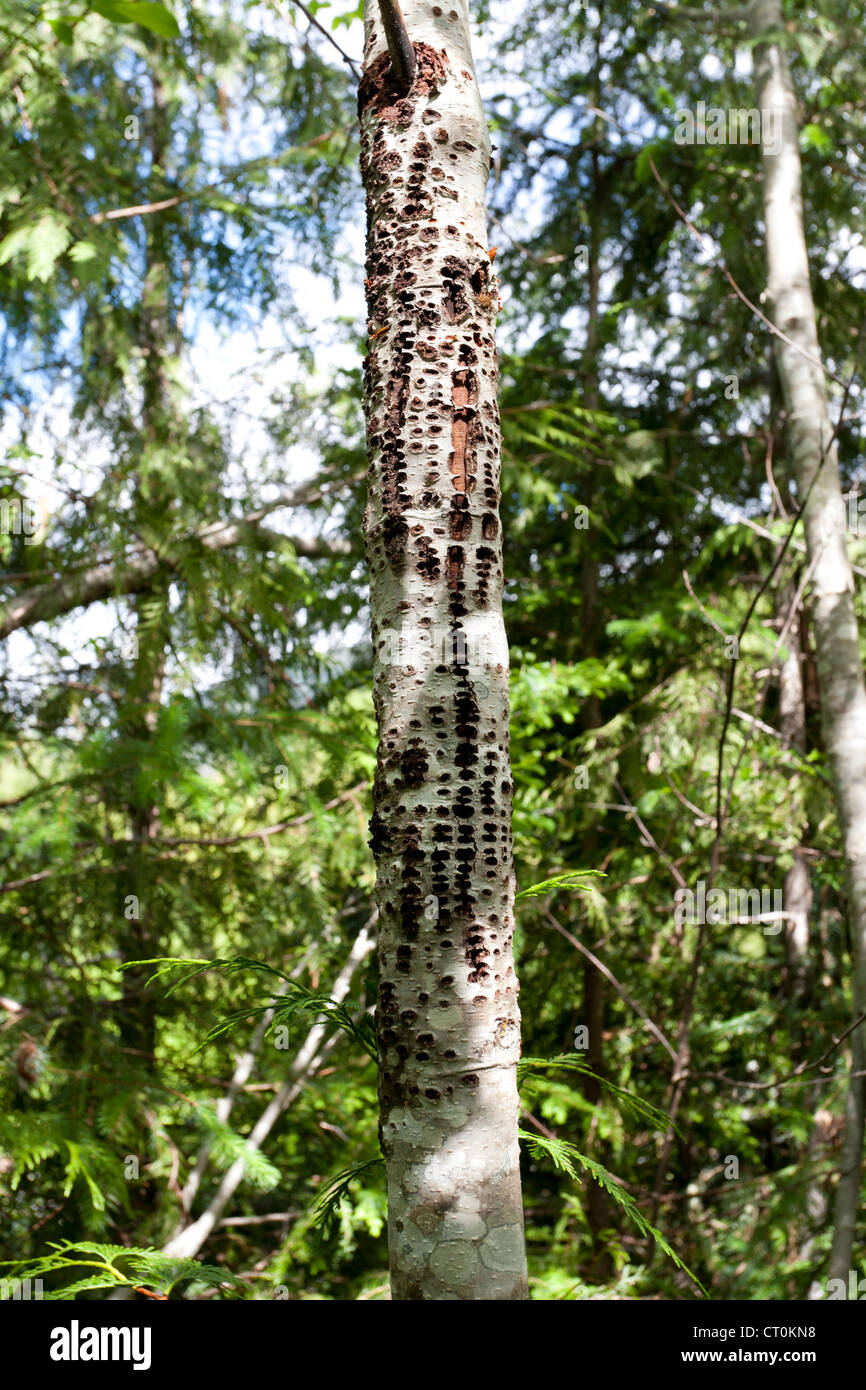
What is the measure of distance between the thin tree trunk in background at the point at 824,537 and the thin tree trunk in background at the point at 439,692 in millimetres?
1957

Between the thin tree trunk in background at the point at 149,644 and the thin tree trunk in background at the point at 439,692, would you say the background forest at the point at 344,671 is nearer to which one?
the thin tree trunk in background at the point at 149,644

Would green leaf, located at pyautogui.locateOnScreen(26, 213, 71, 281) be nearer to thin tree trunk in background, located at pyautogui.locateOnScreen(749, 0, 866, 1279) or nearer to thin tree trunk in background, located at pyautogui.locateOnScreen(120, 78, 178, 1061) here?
thin tree trunk in background, located at pyautogui.locateOnScreen(120, 78, 178, 1061)

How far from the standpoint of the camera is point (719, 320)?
20.4 ft

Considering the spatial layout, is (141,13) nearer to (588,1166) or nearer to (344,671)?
(588,1166)

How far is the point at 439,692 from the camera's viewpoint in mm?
1315

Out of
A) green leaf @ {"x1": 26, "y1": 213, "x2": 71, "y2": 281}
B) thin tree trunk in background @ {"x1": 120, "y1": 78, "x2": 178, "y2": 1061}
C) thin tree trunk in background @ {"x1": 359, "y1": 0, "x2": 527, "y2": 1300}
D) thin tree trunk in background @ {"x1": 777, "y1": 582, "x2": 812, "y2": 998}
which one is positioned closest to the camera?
thin tree trunk in background @ {"x1": 359, "y1": 0, "x2": 527, "y2": 1300}

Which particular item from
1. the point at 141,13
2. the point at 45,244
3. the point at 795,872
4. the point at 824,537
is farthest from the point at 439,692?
the point at 795,872

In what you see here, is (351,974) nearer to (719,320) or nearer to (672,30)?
(719,320)

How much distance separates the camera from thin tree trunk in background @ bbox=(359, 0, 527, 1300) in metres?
1.21

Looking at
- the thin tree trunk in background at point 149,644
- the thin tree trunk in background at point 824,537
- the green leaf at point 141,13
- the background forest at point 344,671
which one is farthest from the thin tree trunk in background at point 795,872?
the green leaf at point 141,13

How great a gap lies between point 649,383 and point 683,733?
260cm

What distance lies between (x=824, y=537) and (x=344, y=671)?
2314mm

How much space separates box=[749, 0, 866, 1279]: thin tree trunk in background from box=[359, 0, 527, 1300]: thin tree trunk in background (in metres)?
1.96

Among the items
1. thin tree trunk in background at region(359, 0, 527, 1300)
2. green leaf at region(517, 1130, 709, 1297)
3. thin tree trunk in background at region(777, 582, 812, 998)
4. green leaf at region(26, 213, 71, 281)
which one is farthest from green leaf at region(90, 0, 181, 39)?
thin tree trunk in background at region(777, 582, 812, 998)
